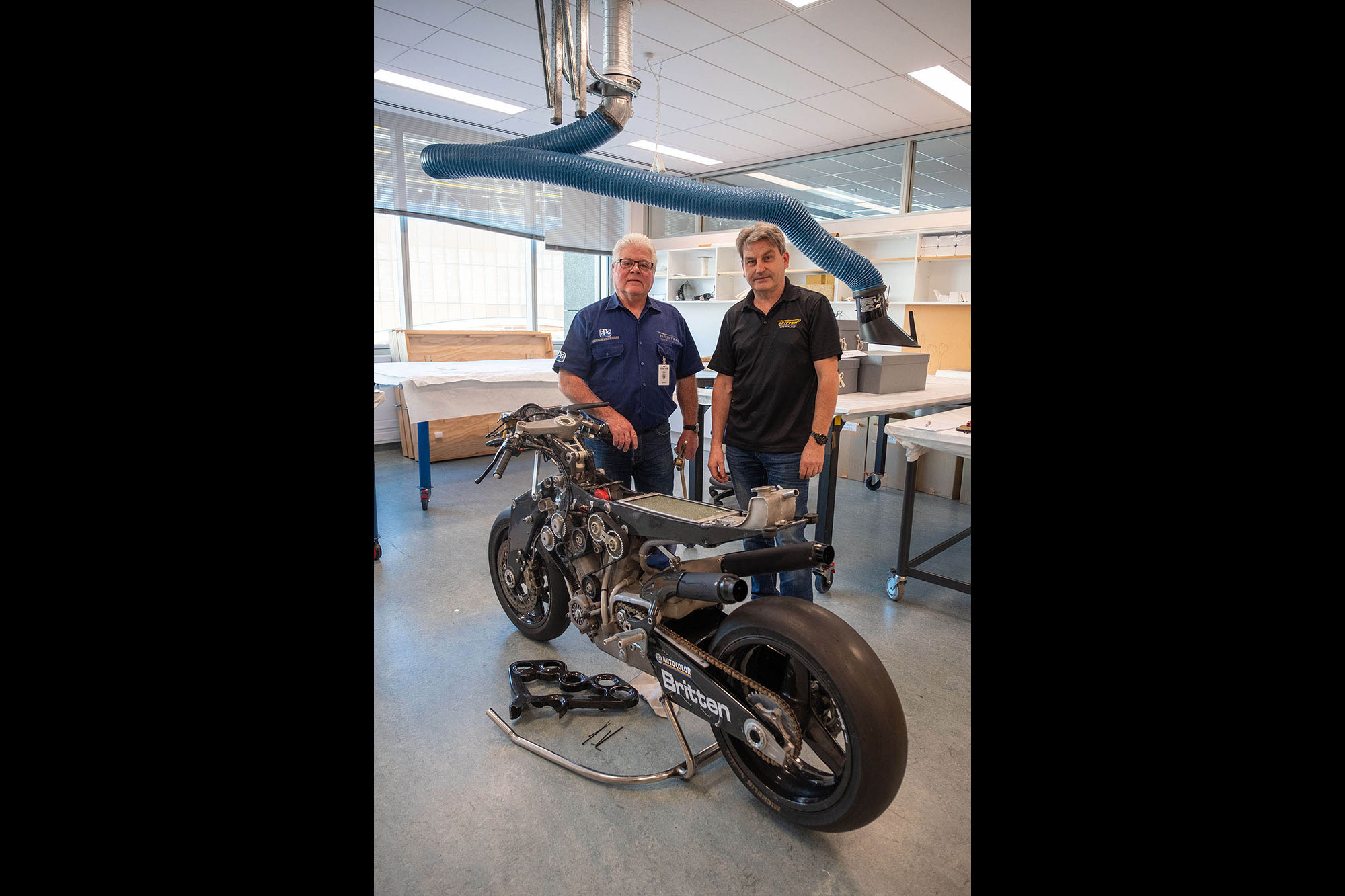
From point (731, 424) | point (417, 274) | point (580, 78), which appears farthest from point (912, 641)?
point (417, 274)

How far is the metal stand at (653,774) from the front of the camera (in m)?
1.68

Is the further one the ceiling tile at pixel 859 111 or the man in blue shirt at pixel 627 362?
the ceiling tile at pixel 859 111

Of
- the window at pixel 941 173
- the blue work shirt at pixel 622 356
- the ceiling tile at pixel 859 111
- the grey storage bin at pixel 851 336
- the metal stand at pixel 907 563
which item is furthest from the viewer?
the window at pixel 941 173

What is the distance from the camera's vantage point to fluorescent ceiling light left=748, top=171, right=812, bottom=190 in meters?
7.89

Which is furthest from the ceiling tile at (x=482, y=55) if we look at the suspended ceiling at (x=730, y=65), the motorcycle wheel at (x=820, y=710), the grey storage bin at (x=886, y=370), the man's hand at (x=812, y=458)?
the motorcycle wheel at (x=820, y=710)

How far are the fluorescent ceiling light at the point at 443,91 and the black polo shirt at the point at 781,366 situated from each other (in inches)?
180

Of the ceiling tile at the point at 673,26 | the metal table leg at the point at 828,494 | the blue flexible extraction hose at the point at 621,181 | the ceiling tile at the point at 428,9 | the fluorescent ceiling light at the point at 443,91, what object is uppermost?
the fluorescent ceiling light at the point at 443,91

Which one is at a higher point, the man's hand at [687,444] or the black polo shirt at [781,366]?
the black polo shirt at [781,366]

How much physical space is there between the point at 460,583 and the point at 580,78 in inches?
103

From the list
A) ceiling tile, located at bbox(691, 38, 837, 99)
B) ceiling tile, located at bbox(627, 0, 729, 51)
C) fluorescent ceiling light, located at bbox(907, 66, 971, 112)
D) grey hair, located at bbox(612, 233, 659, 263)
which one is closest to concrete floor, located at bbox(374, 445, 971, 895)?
grey hair, located at bbox(612, 233, 659, 263)

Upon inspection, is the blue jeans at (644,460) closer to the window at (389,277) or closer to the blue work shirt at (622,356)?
the blue work shirt at (622,356)

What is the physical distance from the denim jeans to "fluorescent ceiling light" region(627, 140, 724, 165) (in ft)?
16.8
